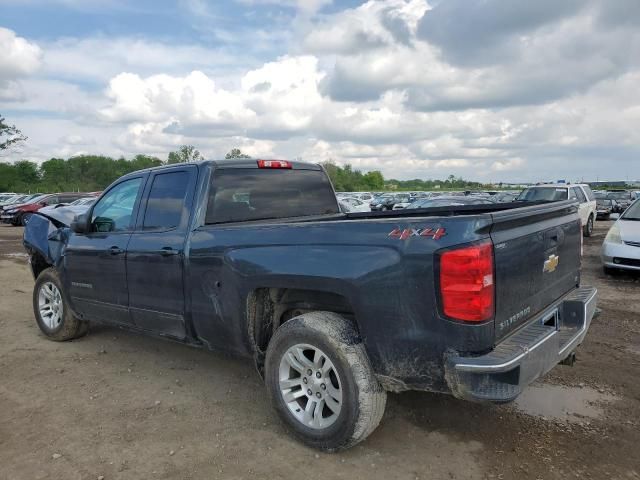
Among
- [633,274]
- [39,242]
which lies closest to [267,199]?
[39,242]

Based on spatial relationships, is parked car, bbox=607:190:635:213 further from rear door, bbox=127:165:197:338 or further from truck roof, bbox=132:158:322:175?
rear door, bbox=127:165:197:338

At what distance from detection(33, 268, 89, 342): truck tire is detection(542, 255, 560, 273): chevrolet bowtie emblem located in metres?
4.73

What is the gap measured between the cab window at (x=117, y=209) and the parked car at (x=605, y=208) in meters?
27.8

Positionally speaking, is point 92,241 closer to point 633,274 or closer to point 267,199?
point 267,199

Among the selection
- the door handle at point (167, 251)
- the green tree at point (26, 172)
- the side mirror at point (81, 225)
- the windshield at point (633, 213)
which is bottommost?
the windshield at point (633, 213)

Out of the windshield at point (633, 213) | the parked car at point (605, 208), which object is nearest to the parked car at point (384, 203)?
the parked car at point (605, 208)

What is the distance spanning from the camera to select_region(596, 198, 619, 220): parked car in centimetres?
2891

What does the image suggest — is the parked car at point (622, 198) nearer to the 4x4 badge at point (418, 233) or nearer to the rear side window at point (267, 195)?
the rear side window at point (267, 195)

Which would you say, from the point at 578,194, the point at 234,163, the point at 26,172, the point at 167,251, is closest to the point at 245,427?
the point at 167,251

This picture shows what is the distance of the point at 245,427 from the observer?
Result: 3.79 metres

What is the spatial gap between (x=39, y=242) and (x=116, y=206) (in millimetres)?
1650

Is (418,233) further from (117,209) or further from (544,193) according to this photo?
(544,193)

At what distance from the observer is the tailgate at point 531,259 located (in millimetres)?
2938

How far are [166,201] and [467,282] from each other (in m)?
2.78
